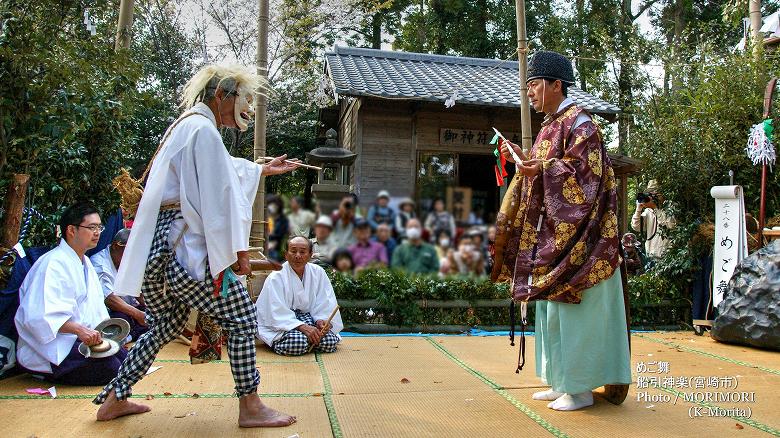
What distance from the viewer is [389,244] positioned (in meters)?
1.52

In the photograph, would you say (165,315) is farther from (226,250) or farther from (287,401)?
(287,401)

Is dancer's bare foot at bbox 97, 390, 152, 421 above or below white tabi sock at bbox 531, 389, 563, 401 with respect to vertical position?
above

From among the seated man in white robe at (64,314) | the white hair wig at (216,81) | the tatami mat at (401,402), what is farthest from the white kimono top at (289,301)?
the white hair wig at (216,81)

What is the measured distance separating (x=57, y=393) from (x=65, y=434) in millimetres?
889

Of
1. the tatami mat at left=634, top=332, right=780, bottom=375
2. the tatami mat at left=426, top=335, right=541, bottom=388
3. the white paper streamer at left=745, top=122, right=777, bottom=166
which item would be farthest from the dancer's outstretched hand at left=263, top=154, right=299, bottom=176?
the white paper streamer at left=745, top=122, right=777, bottom=166

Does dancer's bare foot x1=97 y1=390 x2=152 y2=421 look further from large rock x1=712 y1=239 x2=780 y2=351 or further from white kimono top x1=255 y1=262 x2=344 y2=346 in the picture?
large rock x1=712 y1=239 x2=780 y2=351

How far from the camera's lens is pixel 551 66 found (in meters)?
3.34

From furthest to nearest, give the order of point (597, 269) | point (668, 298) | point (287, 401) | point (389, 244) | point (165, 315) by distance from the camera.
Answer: point (668, 298)
point (287, 401)
point (597, 269)
point (165, 315)
point (389, 244)

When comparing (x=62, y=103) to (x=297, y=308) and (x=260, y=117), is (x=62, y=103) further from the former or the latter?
(x=297, y=308)

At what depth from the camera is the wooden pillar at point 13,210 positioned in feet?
12.4

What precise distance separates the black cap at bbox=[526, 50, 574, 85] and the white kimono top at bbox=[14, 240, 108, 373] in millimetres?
3131

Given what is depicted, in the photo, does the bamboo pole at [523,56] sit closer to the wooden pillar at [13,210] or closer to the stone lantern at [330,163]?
the stone lantern at [330,163]

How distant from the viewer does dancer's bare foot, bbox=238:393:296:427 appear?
2.80 meters

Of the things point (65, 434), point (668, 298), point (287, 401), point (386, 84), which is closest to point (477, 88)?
point (386, 84)
